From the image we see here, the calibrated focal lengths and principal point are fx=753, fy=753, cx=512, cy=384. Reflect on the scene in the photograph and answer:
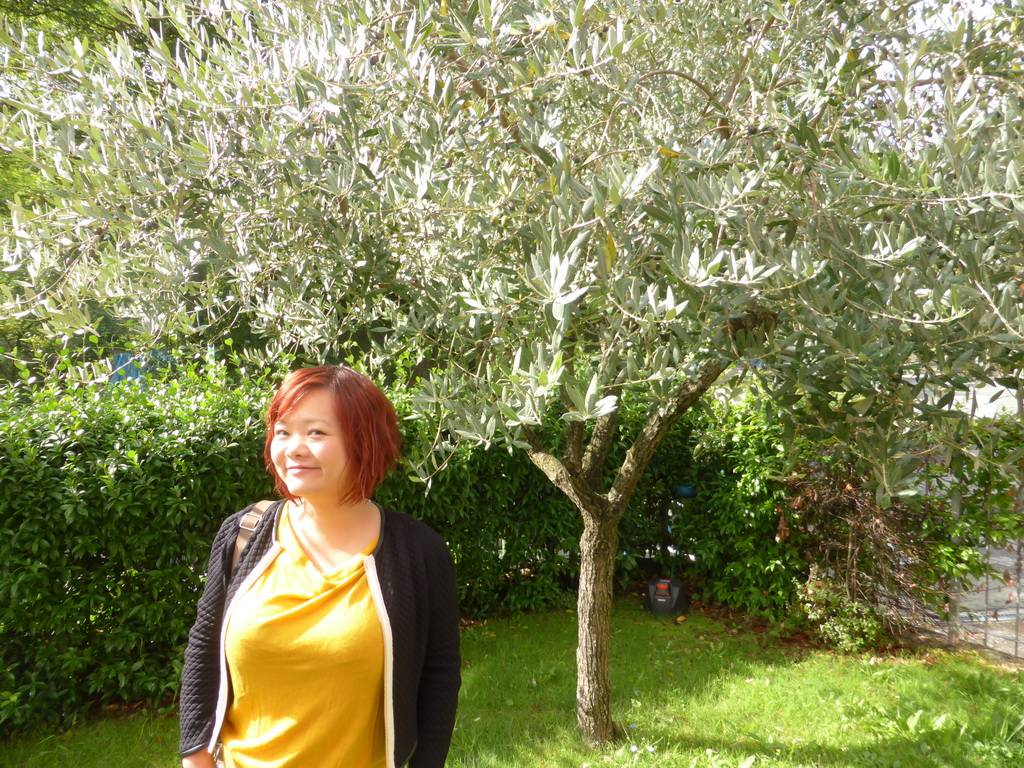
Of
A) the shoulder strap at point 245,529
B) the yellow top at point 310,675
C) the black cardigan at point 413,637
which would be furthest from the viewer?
the shoulder strap at point 245,529

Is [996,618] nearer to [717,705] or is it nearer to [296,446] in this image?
[717,705]

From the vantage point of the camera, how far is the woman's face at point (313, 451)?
1.92 metres

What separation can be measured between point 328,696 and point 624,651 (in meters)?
4.13

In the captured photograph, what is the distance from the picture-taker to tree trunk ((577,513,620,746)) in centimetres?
407

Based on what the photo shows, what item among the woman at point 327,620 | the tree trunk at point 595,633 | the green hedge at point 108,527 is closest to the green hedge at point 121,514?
the green hedge at point 108,527

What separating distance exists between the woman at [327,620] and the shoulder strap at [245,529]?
0.05 ft

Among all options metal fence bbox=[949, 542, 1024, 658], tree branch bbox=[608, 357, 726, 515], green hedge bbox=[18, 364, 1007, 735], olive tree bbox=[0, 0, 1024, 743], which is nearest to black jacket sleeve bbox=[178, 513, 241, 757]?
olive tree bbox=[0, 0, 1024, 743]

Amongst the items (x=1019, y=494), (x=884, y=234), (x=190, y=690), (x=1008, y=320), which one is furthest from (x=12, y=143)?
(x=1019, y=494)

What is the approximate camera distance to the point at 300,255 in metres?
3.16

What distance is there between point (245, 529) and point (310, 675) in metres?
0.47

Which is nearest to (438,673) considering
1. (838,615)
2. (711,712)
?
(711,712)

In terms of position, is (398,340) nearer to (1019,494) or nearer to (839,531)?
(839,531)

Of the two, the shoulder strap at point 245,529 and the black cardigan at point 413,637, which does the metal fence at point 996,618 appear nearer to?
the black cardigan at point 413,637

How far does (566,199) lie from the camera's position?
2.18m
